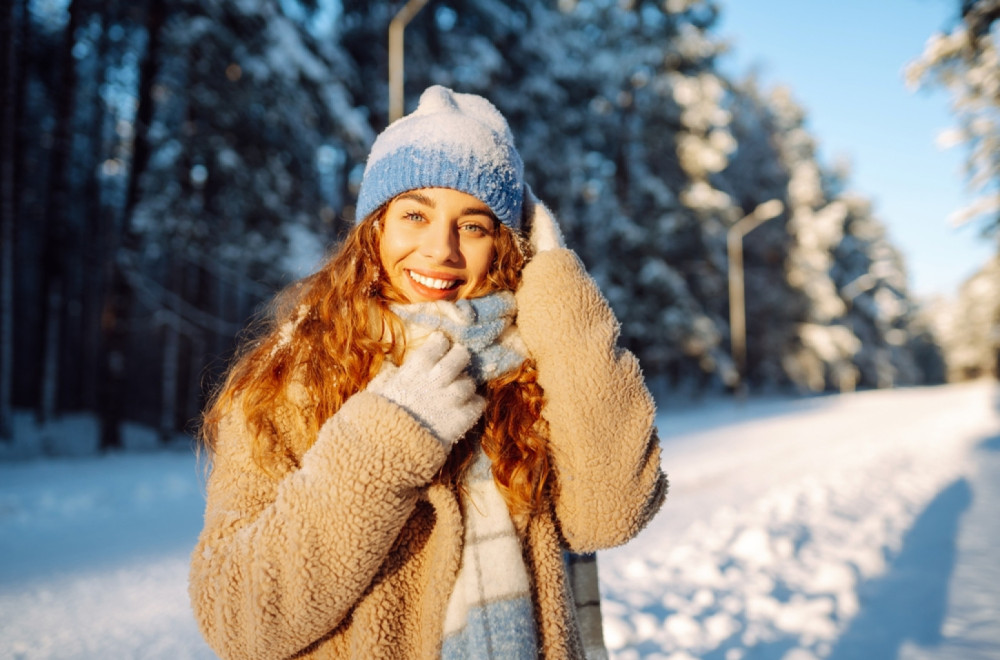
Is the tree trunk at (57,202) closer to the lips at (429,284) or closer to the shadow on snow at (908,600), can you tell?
the lips at (429,284)

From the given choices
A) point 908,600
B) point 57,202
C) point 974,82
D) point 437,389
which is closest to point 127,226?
point 57,202

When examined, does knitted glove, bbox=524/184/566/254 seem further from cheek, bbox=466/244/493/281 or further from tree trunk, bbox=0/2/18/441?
tree trunk, bbox=0/2/18/441

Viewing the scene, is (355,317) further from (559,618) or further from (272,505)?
(559,618)

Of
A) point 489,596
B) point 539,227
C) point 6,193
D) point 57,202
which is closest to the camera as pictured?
point 489,596

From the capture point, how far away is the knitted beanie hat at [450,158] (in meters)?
1.35

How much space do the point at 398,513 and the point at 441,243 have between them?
0.60 m

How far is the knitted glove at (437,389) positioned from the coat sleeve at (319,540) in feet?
0.12

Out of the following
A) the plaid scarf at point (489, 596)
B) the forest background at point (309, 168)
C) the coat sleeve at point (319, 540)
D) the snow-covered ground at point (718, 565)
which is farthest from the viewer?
the forest background at point (309, 168)

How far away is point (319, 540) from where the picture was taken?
1025mm

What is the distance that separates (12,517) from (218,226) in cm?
530

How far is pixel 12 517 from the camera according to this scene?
542 cm

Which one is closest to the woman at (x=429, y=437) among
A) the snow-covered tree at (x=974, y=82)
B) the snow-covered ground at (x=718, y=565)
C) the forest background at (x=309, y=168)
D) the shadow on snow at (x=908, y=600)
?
the forest background at (x=309, y=168)

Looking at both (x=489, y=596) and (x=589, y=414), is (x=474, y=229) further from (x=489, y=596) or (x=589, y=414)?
(x=489, y=596)

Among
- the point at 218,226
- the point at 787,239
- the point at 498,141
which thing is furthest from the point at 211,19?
the point at 787,239
